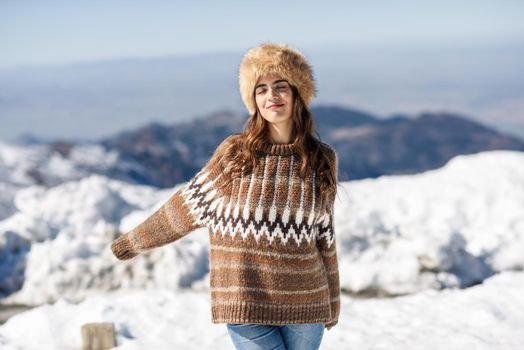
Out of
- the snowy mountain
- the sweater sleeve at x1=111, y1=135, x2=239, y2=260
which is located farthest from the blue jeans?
the snowy mountain

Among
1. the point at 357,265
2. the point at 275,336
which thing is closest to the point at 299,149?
the point at 275,336

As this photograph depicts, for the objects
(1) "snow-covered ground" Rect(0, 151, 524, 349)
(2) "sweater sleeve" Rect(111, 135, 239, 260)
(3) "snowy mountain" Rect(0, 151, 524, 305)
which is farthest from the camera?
(3) "snowy mountain" Rect(0, 151, 524, 305)

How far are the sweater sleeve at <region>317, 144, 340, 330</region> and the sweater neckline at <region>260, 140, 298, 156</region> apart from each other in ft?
0.67

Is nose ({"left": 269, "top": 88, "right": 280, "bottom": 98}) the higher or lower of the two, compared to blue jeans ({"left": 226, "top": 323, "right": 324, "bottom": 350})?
higher

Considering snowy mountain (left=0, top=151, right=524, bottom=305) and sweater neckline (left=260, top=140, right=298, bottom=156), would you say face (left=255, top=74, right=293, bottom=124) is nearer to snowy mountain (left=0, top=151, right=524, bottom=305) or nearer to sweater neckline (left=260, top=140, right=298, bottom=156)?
sweater neckline (left=260, top=140, right=298, bottom=156)

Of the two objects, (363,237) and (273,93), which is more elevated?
(273,93)

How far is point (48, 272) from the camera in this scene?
7.83m

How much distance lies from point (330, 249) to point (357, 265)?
180 inches

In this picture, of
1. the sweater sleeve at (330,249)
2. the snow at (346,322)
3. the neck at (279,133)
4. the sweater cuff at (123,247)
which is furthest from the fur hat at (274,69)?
the snow at (346,322)

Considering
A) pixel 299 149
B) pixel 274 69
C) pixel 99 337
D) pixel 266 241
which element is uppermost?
pixel 274 69

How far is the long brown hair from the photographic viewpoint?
3.14 meters

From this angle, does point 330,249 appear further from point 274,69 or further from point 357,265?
point 357,265

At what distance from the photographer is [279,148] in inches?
125

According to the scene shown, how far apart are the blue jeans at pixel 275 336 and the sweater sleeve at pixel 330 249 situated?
0.20 m
